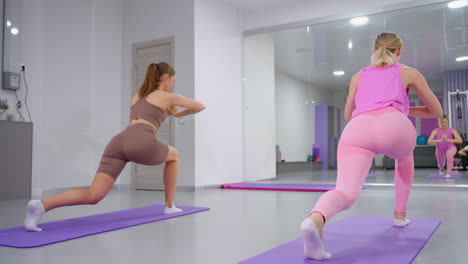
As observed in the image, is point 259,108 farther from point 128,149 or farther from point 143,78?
point 128,149

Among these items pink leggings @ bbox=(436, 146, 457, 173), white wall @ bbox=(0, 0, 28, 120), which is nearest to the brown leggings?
white wall @ bbox=(0, 0, 28, 120)

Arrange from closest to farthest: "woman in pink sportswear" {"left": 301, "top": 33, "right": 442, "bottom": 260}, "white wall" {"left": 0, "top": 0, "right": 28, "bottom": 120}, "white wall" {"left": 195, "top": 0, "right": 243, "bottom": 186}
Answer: "woman in pink sportswear" {"left": 301, "top": 33, "right": 442, "bottom": 260}, "white wall" {"left": 0, "top": 0, "right": 28, "bottom": 120}, "white wall" {"left": 195, "top": 0, "right": 243, "bottom": 186}

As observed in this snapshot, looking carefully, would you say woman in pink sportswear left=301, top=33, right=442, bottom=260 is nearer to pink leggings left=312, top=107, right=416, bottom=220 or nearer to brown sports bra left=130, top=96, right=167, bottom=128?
pink leggings left=312, top=107, right=416, bottom=220

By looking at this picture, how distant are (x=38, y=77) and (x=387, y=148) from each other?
4884mm

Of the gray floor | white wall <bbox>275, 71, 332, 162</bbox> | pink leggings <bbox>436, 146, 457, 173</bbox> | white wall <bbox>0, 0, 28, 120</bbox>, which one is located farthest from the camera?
white wall <bbox>275, 71, 332, 162</bbox>

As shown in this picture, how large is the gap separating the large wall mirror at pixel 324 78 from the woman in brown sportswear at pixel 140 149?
3.72 m

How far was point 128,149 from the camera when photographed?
8.95ft

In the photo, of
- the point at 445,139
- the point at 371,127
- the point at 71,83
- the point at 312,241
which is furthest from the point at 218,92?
the point at 312,241

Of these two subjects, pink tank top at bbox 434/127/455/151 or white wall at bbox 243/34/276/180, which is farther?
white wall at bbox 243/34/276/180

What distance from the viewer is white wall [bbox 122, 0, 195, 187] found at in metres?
5.83

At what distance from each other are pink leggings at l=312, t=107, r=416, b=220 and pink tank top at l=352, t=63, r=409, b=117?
0.15ft

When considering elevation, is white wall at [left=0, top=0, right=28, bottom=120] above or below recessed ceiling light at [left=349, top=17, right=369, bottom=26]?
below

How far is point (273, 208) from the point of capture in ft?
12.0

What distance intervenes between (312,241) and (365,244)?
54 cm
